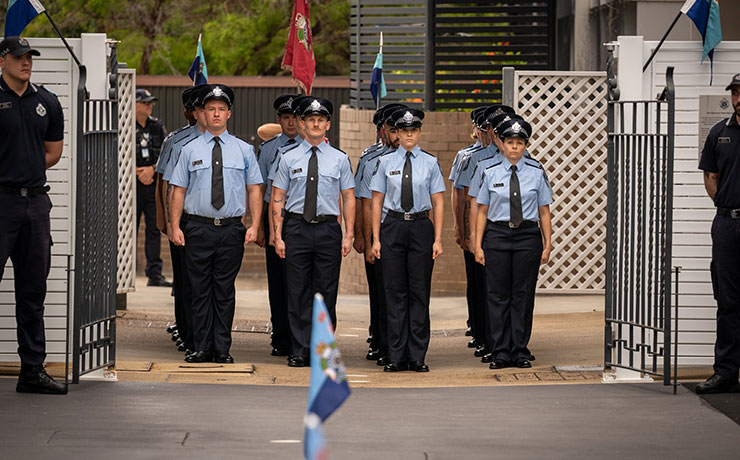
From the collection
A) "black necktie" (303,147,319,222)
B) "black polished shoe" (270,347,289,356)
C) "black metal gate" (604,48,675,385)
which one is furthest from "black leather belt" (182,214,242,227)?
"black metal gate" (604,48,675,385)

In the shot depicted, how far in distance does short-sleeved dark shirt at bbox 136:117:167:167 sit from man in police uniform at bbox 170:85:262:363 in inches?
223

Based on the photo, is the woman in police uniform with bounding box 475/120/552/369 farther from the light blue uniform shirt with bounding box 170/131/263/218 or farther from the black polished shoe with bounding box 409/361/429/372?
the light blue uniform shirt with bounding box 170/131/263/218

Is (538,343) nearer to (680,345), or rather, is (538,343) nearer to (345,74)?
(680,345)

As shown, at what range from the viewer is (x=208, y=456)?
754cm

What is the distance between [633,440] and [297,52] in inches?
262

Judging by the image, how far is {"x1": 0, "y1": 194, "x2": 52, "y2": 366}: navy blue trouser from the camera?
9070 millimetres

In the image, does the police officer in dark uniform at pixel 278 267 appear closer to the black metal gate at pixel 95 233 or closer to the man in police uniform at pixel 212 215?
the man in police uniform at pixel 212 215

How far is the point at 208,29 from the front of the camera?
97.8 feet

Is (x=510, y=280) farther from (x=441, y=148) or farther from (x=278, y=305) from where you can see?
(x=441, y=148)

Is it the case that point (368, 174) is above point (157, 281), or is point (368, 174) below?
above

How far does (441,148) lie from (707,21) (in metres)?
8.16

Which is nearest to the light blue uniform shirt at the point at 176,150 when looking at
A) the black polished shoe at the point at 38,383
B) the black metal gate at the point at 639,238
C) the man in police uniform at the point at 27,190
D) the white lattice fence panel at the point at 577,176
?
the man in police uniform at the point at 27,190

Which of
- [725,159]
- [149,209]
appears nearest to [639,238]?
[725,159]

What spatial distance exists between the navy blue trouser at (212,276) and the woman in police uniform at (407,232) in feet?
3.80
